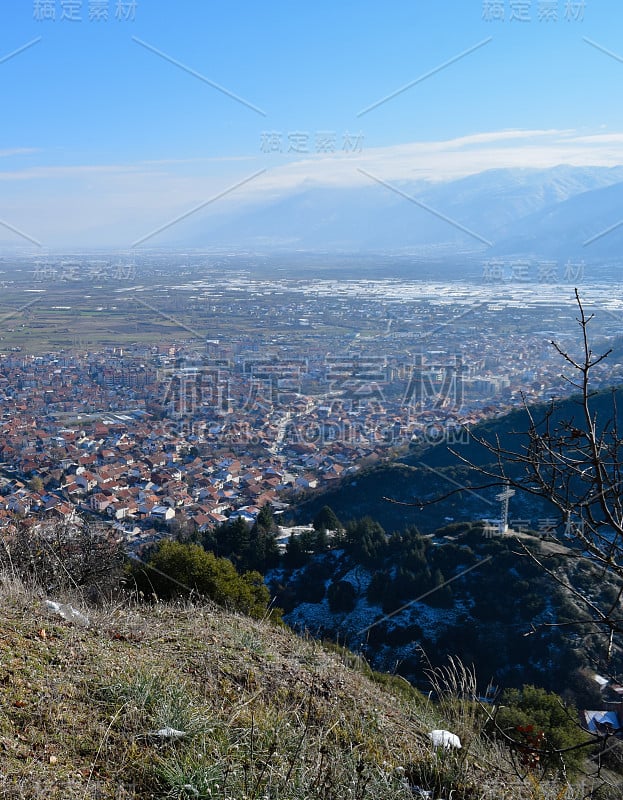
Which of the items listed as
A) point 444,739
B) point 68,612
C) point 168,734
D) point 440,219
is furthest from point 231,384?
point 440,219

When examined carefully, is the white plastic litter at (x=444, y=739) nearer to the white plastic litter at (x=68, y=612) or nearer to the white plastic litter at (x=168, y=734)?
the white plastic litter at (x=168, y=734)

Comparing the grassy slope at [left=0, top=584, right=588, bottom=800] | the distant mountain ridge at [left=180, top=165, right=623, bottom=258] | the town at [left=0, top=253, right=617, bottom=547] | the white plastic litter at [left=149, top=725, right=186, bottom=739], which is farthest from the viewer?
the distant mountain ridge at [left=180, top=165, right=623, bottom=258]

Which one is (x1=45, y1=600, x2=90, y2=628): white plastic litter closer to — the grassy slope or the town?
the grassy slope

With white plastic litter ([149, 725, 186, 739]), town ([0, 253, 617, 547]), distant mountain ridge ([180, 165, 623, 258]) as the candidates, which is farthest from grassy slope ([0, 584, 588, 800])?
distant mountain ridge ([180, 165, 623, 258])

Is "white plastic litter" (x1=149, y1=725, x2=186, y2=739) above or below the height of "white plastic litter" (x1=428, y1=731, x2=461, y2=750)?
above

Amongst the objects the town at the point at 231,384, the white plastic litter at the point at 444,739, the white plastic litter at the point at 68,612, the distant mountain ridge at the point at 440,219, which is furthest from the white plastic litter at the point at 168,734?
the distant mountain ridge at the point at 440,219
